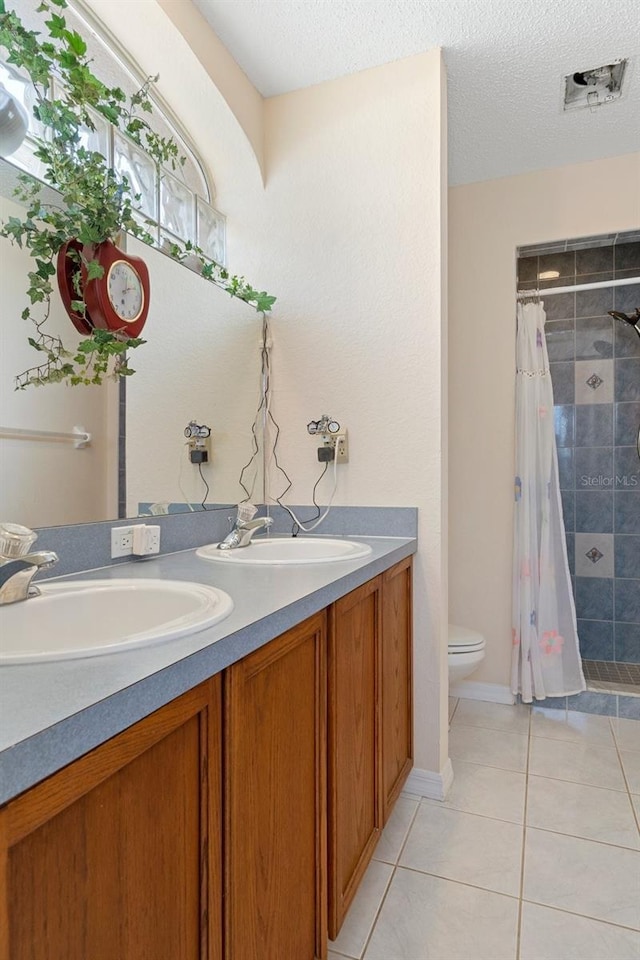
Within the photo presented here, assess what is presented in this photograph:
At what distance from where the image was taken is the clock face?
131 centimetres

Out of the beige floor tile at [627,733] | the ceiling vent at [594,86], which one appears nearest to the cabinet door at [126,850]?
the beige floor tile at [627,733]

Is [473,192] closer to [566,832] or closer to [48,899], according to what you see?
[566,832]

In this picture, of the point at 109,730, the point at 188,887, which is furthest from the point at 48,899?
the point at 188,887

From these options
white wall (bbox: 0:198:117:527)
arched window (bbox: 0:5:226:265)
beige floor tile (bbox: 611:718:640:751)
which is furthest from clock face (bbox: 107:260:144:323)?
beige floor tile (bbox: 611:718:640:751)

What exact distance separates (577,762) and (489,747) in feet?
1.06

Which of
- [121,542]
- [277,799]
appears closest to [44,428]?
[121,542]

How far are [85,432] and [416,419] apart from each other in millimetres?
1088

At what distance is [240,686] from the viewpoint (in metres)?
0.80

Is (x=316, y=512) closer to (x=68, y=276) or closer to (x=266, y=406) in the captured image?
(x=266, y=406)

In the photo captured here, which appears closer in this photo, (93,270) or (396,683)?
(93,270)

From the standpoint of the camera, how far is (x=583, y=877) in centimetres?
147

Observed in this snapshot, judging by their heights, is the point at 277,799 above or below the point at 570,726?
above

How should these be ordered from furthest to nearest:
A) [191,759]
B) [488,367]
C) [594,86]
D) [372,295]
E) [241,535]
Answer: [488,367] < [594,86] < [372,295] < [241,535] < [191,759]

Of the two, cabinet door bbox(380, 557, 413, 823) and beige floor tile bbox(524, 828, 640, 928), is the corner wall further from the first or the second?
beige floor tile bbox(524, 828, 640, 928)
